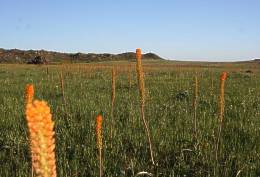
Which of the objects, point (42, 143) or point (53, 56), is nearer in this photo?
point (42, 143)

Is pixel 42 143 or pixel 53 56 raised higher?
pixel 53 56

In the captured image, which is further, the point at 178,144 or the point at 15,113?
the point at 15,113

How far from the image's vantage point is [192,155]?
5.29 m

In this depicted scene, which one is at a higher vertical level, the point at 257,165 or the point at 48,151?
the point at 48,151

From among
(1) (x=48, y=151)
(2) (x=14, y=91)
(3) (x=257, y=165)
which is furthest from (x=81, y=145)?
(2) (x=14, y=91)

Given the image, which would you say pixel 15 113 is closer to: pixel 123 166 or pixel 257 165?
pixel 123 166

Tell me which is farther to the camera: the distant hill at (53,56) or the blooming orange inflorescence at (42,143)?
the distant hill at (53,56)

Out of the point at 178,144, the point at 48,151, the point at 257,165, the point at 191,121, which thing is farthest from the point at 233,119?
→ the point at 48,151

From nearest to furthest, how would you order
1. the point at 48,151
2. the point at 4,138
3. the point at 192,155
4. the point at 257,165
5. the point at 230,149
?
the point at 48,151 < the point at 257,165 < the point at 192,155 < the point at 230,149 < the point at 4,138

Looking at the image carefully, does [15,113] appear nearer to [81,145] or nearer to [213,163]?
[81,145]

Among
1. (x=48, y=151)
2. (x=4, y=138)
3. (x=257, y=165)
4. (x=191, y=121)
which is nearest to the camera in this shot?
(x=48, y=151)

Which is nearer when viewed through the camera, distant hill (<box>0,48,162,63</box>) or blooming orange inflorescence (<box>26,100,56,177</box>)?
blooming orange inflorescence (<box>26,100,56,177</box>)

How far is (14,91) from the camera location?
1516cm

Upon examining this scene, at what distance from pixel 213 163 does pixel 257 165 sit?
521 mm
